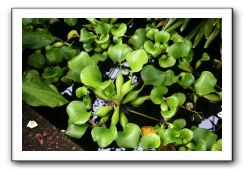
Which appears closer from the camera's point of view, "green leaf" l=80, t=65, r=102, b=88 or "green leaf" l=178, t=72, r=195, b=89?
"green leaf" l=80, t=65, r=102, b=88

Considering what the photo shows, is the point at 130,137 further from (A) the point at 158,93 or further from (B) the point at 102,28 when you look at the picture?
(B) the point at 102,28

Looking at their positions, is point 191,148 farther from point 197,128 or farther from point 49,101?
point 49,101

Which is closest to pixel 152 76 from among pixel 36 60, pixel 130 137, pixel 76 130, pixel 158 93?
pixel 158 93

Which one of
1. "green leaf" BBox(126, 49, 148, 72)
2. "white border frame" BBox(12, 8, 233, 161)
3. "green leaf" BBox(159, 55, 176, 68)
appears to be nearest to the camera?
"white border frame" BBox(12, 8, 233, 161)

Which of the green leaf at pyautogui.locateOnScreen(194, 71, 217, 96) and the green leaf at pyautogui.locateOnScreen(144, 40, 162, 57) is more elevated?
the green leaf at pyautogui.locateOnScreen(144, 40, 162, 57)

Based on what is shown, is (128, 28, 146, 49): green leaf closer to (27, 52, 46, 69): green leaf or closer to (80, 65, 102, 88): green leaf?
(80, 65, 102, 88): green leaf

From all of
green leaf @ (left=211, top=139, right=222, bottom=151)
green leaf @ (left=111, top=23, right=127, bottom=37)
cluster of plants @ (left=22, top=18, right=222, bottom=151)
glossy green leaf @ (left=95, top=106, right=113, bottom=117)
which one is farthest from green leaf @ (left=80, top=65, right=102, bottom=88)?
green leaf @ (left=211, top=139, right=222, bottom=151)
